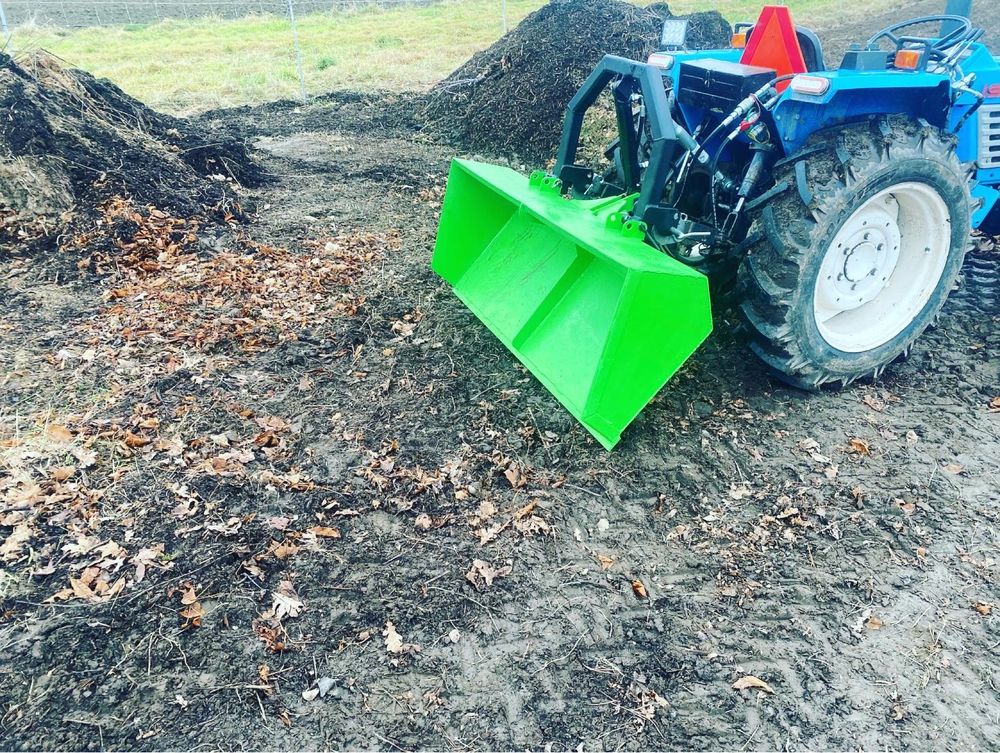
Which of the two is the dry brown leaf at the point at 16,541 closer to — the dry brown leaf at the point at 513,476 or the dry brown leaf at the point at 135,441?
the dry brown leaf at the point at 135,441

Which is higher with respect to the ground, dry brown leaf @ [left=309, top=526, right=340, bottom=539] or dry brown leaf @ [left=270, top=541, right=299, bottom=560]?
dry brown leaf @ [left=270, top=541, right=299, bottom=560]

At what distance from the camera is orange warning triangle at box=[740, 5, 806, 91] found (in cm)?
384

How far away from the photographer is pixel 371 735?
2.29 meters

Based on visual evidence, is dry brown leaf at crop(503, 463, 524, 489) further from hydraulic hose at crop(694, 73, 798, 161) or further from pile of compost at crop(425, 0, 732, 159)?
pile of compost at crop(425, 0, 732, 159)

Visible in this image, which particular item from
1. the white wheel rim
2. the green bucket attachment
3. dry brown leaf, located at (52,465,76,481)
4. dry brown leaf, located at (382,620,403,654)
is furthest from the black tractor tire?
dry brown leaf, located at (52,465,76,481)

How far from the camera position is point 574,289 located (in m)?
3.78

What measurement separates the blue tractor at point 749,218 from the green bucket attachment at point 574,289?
0.01 meters

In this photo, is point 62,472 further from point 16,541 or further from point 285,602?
point 285,602

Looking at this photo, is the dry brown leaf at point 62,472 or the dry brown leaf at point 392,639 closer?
the dry brown leaf at point 392,639

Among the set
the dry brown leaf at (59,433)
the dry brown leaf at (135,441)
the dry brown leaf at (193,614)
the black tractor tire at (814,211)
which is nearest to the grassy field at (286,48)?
the dry brown leaf at (59,433)

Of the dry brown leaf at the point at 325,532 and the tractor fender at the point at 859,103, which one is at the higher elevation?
the tractor fender at the point at 859,103

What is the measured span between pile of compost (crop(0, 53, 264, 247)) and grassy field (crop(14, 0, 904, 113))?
105cm

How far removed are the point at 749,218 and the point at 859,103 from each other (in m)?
0.75

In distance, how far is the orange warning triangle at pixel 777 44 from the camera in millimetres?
3836
